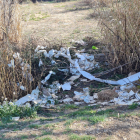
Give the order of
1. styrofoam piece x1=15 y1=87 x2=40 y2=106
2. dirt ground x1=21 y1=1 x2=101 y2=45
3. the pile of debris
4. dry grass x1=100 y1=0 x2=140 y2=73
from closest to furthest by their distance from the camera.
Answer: the pile of debris → styrofoam piece x1=15 y1=87 x2=40 y2=106 → dry grass x1=100 y1=0 x2=140 y2=73 → dirt ground x1=21 y1=1 x2=101 y2=45

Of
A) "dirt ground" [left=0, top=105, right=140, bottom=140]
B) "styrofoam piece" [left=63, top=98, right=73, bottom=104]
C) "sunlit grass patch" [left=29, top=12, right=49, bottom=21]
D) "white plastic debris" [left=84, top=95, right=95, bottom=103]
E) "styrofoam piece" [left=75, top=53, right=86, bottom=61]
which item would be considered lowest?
"styrofoam piece" [left=63, top=98, right=73, bottom=104]

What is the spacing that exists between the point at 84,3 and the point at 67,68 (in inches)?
391

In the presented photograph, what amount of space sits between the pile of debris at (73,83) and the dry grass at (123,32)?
51cm

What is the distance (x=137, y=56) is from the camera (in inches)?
183

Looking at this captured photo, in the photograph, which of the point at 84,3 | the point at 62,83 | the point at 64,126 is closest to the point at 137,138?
the point at 64,126

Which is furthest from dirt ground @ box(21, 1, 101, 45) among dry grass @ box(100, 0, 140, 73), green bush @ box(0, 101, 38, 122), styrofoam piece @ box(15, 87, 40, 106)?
green bush @ box(0, 101, 38, 122)

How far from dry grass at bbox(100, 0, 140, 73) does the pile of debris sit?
1.66 feet

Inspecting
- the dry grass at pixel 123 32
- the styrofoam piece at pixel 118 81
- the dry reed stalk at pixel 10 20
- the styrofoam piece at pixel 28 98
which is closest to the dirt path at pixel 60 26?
the dry reed stalk at pixel 10 20

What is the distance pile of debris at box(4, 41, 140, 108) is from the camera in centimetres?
440

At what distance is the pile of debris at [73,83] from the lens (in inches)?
173

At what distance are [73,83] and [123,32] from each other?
1737 mm

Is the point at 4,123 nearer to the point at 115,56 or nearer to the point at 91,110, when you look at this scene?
the point at 91,110

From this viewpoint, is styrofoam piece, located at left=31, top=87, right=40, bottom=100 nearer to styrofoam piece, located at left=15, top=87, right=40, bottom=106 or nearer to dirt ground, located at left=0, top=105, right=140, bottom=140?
styrofoam piece, located at left=15, top=87, right=40, bottom=106

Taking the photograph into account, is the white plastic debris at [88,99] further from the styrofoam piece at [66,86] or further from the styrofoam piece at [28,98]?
the styrofoam piece at [28,98]
